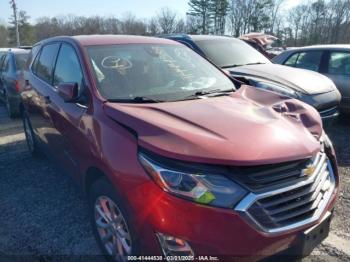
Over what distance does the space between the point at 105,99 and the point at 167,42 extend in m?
1.41

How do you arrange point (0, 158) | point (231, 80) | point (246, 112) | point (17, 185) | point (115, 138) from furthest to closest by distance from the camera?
point (0, 158) < point (17, 185) < point (231, 80) < point (246, 112) < point (115, 138)

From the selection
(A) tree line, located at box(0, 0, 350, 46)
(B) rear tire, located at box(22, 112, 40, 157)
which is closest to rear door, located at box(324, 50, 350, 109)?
(B) rear tire, located at box(22, 112, 40, 157)

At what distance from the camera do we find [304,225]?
2.28m

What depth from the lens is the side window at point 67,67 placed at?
3447mm

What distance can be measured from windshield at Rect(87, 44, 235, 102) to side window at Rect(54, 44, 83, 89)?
180mm

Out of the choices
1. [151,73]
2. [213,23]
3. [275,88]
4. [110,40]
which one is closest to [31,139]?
[110,40]

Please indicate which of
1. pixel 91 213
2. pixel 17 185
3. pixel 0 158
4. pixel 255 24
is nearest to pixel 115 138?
pixel 91 213

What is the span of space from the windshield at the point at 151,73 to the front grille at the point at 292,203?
1.30m

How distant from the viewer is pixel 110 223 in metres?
2.77

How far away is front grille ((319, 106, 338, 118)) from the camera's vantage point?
18.5 ft

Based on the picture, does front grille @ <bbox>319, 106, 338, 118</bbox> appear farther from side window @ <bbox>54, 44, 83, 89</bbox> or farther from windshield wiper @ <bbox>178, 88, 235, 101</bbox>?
side window @ <bbox>54, 44, 83, 89</bbox>

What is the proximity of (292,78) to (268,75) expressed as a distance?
0.38 m

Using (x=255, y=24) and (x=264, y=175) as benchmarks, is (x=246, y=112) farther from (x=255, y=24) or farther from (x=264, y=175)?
(x=255, y=24)

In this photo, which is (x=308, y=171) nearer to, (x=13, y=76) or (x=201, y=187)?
(x=201, y=187)
